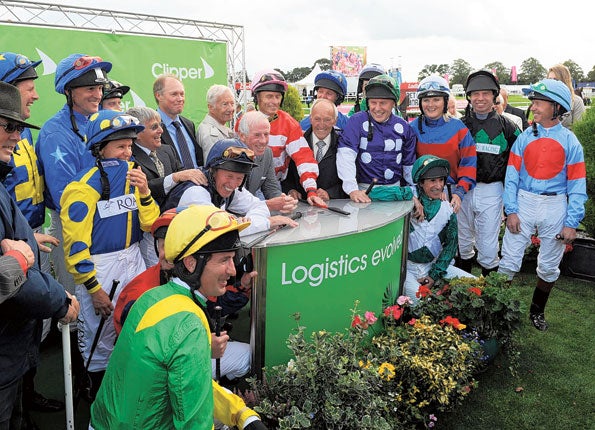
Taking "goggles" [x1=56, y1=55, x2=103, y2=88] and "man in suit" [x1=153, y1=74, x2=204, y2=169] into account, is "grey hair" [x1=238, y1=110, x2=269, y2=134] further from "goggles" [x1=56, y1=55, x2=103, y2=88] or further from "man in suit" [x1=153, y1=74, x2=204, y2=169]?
"goggles" [x1=56, y1=55, x2=103, y2=88]

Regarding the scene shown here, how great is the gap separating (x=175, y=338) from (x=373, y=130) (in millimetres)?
3452

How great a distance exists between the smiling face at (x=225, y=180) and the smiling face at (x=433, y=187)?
6.64ft

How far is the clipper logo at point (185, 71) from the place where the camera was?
29.9 ft

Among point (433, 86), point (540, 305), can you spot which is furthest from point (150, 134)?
point (540, 305)

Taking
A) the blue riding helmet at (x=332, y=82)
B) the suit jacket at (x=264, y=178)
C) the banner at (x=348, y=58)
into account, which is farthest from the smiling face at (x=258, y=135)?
the banner at (x=348, y=58)

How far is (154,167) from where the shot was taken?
13.2 feet

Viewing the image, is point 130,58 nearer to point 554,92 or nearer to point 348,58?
point 554,92

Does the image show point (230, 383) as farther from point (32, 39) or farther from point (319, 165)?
point (32, 39)

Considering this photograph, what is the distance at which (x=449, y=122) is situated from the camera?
5375 millimetres

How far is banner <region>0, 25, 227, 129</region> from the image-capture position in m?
7.63

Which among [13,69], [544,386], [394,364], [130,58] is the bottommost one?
[544,386]

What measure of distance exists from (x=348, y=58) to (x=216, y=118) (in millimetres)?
29714

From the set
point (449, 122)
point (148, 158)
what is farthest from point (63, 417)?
point (449, 122)

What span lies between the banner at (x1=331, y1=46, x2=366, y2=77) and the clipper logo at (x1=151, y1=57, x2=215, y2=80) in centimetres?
2308
